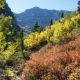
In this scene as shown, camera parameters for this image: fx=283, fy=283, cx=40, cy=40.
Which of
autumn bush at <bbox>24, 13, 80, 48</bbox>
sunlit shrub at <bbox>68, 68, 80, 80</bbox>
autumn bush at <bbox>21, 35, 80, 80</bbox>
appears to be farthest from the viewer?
autumn bush at <bbox>24, 13, 80, 48</bbox>

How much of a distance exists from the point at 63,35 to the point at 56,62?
61.5 metres

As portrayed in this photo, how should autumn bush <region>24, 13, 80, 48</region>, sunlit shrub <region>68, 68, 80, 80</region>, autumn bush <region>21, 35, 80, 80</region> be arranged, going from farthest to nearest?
autumn bush <region>24, 13, 80, 48</region> < autumn bush <region>21, 35, 80, 80</region> < sunlit shrub <region>68, 68, 80, 80</region>

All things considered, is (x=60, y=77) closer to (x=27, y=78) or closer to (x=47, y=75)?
(x=47, y=75)

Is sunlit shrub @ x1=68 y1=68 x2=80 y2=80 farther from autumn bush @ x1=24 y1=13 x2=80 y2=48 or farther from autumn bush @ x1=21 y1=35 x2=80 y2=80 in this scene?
autumn bush @ x1=24 y1=13 x2=80 y2=48

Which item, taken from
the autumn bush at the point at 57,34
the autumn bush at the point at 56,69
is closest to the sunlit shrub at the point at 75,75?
the autumn bush at the point at 56,69

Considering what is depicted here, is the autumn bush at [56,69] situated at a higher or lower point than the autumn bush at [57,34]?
higher

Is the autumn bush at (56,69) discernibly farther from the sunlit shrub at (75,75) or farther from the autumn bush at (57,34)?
the autumn bush at (57,34)

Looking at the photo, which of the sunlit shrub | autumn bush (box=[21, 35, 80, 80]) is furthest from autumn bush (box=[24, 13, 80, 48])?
the sunlit shrub

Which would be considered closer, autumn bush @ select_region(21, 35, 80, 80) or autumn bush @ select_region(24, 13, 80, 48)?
autumn bush @ select_region(21, 35, 80, 80)

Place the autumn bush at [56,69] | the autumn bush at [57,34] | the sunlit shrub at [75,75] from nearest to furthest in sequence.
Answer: the sunlit shrub at [75,75]
the autumn bush at [56,69]
the autumn bush at [57,34]

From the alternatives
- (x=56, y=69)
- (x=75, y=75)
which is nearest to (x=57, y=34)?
(x=56, y=69)

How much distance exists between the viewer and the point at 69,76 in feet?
99.2

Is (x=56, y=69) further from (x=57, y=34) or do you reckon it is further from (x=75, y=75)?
(x=57, y=34)

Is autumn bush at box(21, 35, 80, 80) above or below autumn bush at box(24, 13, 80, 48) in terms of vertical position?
above
